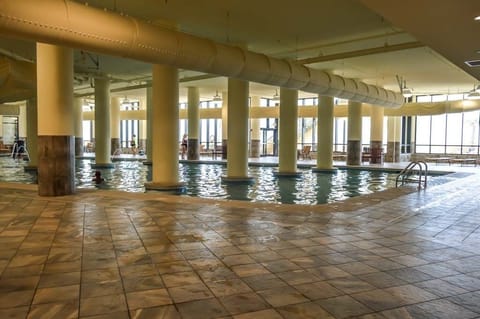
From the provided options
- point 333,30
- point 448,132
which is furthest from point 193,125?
point 448,132

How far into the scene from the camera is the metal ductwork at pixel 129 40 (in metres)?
4.67

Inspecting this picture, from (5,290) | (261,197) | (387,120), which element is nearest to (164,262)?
(5,290)

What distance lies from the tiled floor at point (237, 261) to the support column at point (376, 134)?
44.8ft

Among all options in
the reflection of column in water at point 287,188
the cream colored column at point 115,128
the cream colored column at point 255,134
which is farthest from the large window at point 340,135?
the cream colored column at point 115,128

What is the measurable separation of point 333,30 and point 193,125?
39.7ft

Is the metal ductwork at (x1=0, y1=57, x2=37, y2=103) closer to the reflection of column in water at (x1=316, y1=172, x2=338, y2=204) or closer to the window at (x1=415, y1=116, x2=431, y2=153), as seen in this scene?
the reflection of column in water at (x1=316, y1=172, x2=338, y2=204)

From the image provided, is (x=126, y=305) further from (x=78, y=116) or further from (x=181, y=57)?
(x=78, y=116)

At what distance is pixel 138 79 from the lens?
17.8 m

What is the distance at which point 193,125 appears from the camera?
2106 centimetres

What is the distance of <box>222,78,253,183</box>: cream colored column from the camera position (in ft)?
38.5

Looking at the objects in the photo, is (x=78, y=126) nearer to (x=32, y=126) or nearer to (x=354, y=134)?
(x=32, y=126)

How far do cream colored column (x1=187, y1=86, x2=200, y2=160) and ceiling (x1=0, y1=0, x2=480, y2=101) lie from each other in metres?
5.85

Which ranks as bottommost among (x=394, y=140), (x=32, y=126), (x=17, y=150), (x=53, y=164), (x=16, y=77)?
(x=17, y=150)

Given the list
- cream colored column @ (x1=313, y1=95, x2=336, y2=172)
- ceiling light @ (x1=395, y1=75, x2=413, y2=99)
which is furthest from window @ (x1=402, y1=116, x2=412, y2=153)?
cream colored column @ (x1=313, y1=95, x2=336, y2=172)
